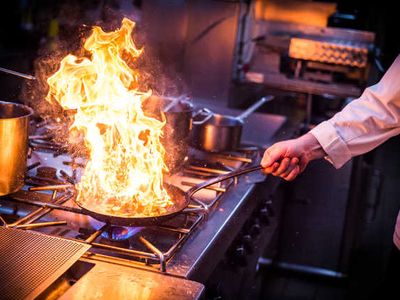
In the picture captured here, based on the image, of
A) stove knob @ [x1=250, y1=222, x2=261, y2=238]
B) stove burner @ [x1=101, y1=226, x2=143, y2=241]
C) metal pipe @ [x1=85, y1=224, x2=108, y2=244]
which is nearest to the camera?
metal pipe @ [x1=85, y1=224, x2=108, y2=244]

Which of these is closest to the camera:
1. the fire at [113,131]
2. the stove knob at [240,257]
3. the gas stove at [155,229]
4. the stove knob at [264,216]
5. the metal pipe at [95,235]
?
the gas stove at [155,229]

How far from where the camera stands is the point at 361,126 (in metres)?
2.21

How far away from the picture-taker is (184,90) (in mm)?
3721

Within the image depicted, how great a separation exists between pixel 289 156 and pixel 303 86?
5.67ft

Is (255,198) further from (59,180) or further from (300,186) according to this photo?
(300,186)

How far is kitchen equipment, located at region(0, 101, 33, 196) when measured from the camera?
71.0 inches

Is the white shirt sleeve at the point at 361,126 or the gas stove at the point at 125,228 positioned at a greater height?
the white shirt sleeve at the point at 361,126

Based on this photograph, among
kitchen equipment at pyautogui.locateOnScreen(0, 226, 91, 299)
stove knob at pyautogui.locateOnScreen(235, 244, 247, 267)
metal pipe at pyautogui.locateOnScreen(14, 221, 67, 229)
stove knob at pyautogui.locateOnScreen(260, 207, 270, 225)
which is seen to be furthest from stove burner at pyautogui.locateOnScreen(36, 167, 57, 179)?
stove knob at pyautogui.locateOnScreen(260, 207, 270, 225)

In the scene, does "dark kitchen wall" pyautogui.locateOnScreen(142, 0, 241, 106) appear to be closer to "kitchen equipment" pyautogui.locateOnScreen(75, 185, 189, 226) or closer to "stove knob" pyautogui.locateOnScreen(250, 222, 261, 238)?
"stove knob" pyautogui.locateOnScreen(250, 222, 261, 238)

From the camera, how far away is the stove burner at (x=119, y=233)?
172 cm

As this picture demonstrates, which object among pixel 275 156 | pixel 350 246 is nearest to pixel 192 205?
pixel 275 156

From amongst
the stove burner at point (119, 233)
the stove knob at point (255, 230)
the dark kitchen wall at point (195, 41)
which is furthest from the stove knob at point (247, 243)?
the dark kitchen wall at point (195, 41)

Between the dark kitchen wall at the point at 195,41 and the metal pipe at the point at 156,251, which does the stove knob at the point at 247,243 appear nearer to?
the metal pipe at the point at 156,251

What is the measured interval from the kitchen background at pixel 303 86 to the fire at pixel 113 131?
1.03 m
